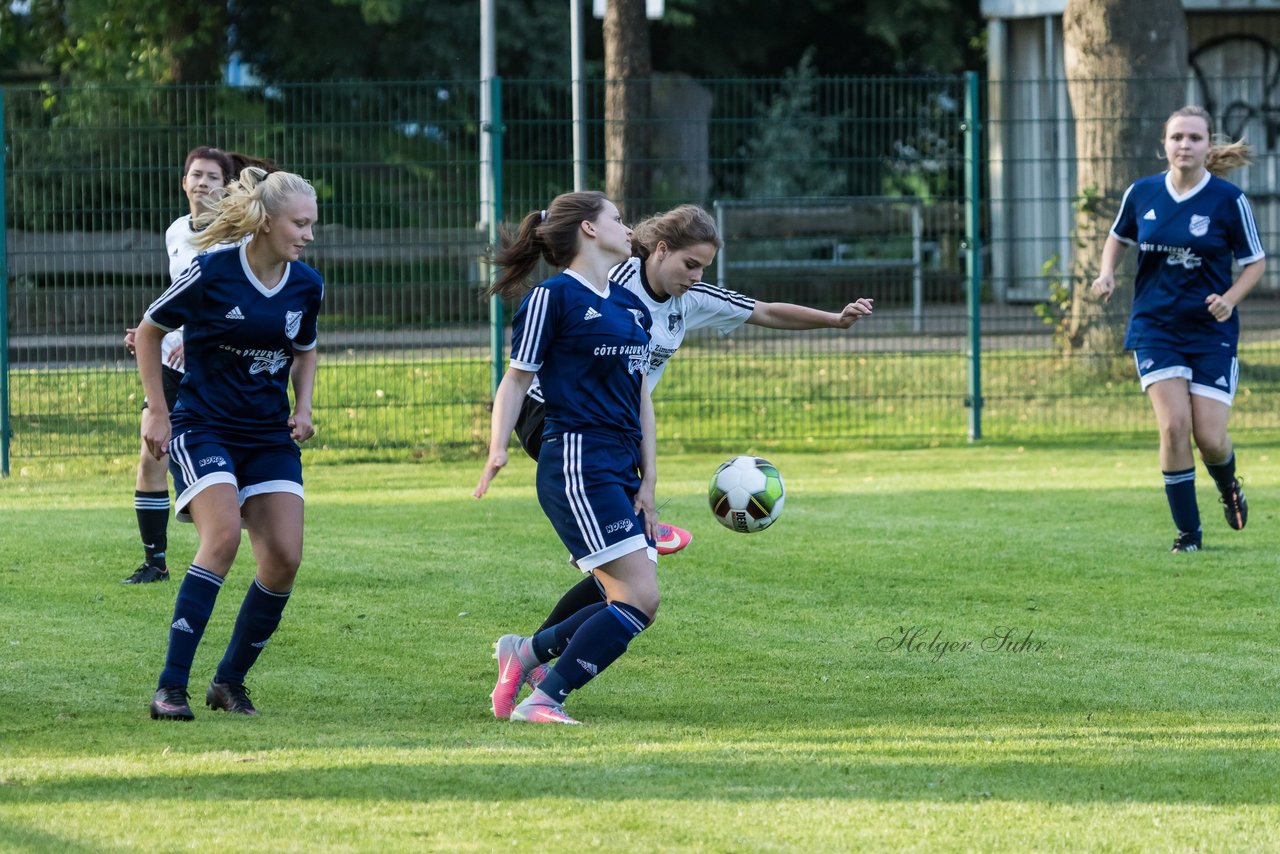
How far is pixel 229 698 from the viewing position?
5582 mm

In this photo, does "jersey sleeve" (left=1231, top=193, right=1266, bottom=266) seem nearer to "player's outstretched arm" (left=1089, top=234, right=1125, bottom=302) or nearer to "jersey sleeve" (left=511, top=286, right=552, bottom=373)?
"player's outstretched arm" (left=1089, top=234, right=1125, bottom=302)

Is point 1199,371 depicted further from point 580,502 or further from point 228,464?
point 228,464

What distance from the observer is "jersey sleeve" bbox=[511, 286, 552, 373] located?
538 centimetres

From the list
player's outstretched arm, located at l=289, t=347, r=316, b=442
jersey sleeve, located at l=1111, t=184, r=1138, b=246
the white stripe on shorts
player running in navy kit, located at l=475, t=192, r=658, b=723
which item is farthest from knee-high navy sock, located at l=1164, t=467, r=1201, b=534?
player's outstretched arm, located at l=289, t=347, r=316, b=442

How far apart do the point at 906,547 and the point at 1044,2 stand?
611 inches

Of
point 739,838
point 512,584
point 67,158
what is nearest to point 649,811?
point 739,838

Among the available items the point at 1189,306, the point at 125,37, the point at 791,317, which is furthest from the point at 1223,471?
the point at 125,37

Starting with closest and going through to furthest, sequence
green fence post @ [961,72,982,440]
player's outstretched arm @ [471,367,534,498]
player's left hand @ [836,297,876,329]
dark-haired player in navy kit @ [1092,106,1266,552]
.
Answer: player's outstretched arm @ [471,367,534,498] < player's left hand @ [836,297,876,329] < dark-haired player in navy kit @ [1092,106,1266,552] < green fence post @ [961,72,982,440]

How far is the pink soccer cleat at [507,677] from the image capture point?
219 inches

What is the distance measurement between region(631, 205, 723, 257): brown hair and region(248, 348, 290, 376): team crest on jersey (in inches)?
48.6

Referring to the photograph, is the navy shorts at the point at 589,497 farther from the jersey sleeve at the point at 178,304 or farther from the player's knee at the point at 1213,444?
the player's knee at the point at 1213,444

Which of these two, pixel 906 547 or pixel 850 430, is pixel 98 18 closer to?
pixel 850 430

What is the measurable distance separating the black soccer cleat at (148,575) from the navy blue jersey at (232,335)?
2.61 m

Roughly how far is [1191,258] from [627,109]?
8.25 meters
